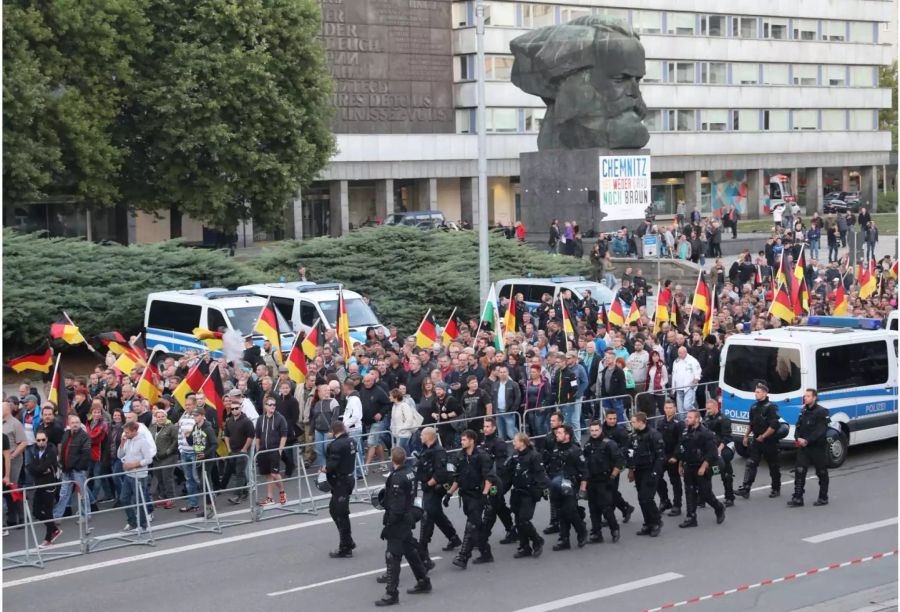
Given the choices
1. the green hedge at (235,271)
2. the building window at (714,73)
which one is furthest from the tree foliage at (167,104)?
the building window at (714,73)

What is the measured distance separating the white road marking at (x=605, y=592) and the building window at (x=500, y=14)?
56.1 m

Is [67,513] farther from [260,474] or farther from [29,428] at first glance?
[260,474]

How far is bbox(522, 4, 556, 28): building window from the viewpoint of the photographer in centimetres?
6812

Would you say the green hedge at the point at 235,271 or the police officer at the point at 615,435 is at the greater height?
the green hedge at the point at 235,271

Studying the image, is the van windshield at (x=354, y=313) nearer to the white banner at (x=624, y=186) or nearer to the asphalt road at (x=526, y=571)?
the asphalt road at (x=526, y=571)

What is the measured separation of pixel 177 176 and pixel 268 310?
2258cm

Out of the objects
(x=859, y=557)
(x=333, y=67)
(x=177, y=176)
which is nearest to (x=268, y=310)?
(x=859, y=557)

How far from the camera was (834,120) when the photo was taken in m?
79.8

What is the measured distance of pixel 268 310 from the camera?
870 inches

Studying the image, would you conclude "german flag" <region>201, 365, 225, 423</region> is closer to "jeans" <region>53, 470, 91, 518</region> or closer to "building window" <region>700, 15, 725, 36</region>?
"jeans" <region>53, 470, 91, 518</region>

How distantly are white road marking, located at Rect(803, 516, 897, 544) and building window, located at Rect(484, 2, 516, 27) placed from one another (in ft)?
178

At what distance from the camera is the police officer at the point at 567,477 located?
46.8ft

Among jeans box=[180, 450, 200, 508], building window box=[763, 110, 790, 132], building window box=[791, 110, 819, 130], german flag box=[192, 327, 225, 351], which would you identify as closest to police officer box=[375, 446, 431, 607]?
jeans box=[180, 450, 200, 508]

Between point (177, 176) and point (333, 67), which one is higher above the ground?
point (333, 67)
